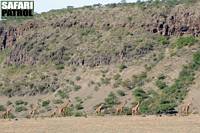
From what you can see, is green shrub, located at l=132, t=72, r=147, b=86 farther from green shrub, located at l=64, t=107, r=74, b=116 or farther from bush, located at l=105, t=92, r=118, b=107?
green shrub, located at l=64, t=107, r=74, b=116

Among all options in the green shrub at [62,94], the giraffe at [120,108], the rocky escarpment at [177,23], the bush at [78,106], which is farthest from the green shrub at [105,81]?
the rocky escarpment at [177,23]

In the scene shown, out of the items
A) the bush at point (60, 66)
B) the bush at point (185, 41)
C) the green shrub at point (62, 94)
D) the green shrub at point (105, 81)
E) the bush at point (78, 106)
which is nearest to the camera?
the bush at point (78, 106)

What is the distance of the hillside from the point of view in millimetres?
73750

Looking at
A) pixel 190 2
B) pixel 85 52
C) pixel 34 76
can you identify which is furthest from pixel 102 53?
pixel 190 2

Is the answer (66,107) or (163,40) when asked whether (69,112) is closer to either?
(66,107)

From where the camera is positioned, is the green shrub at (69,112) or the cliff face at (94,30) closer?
the green shrub at (69,112)

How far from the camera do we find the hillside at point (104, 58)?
73.8 metres

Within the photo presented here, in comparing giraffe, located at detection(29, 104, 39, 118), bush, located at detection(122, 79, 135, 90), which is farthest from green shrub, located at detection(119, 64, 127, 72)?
giraffe, located at detection(29, 104, 39, 118)

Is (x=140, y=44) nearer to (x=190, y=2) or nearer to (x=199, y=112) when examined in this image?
(x=190, y=2)

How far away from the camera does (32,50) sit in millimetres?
88312

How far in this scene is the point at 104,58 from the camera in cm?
8275

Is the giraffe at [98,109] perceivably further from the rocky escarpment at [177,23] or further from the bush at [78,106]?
the rocky escarpment at [177,23]

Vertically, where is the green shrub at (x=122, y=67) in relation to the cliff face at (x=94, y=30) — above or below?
below
